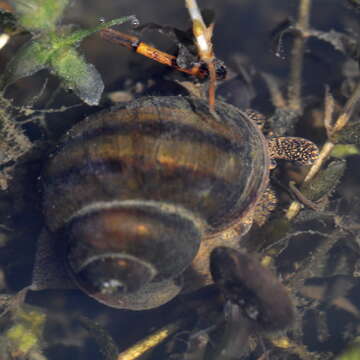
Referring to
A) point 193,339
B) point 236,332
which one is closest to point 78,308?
point 193,339

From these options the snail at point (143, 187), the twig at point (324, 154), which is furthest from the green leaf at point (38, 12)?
the twig at point (324, 154)

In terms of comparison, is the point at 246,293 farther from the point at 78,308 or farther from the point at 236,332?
the point at 78,308

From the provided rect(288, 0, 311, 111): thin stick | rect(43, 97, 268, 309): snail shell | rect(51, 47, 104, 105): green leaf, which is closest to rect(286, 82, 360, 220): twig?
rect(288, 0, 311, 111): thin stick

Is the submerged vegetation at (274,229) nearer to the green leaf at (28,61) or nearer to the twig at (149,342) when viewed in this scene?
the twig at (149,342)

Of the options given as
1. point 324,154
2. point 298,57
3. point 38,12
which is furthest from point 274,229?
point 38,12

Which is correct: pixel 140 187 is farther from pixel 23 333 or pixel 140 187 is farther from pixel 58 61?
pixel 23 333

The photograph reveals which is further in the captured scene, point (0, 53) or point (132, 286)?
point (0, 53)

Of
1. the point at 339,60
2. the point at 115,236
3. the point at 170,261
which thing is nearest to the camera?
the point at 115,236
